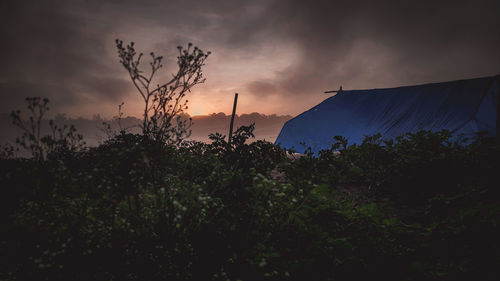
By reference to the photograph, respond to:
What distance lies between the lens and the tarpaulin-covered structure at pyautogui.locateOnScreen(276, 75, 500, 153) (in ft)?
29.0

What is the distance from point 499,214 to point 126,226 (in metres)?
4.50

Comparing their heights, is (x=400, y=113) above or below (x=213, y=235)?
above

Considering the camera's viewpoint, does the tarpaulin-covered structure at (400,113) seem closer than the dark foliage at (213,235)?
No

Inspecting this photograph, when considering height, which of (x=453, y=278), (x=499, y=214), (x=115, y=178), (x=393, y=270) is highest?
(x=115, y=178)

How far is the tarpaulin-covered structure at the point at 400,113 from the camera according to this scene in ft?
29.0

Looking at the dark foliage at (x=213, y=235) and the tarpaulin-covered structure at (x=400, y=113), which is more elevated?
the tarpaulin-covered structure at (x=400, y=113)

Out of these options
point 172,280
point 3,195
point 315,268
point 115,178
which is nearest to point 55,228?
point 115,178

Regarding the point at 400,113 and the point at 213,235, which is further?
the point at 400,113

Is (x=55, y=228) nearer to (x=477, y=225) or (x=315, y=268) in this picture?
(x=315, y=268)

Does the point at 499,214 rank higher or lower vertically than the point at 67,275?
higher

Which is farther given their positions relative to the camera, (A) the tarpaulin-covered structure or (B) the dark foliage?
(A) the tarpaulin-covered structure

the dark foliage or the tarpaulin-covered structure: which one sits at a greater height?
the tarpaulin-covered structure

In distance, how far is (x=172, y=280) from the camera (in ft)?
7.66

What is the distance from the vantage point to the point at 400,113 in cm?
1090
